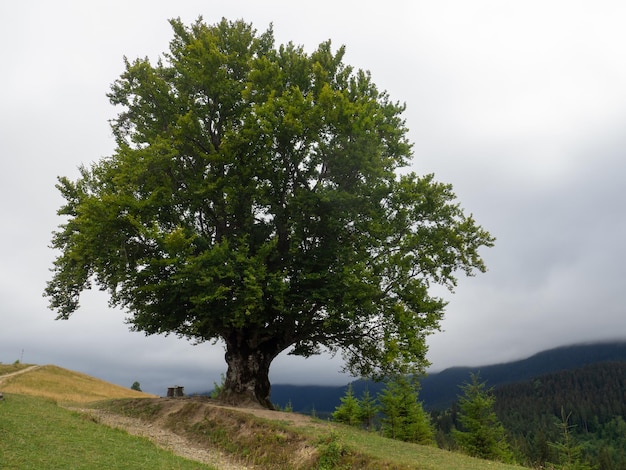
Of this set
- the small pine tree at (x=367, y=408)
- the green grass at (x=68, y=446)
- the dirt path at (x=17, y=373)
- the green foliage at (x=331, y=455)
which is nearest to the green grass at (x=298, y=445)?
the green foliage at (x=331, y=455)

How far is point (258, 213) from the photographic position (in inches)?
1089

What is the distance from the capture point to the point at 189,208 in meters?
27.3

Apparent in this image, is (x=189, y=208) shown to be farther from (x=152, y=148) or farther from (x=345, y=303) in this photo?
(x=345, y=303)

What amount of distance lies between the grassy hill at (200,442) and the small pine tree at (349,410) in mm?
32433

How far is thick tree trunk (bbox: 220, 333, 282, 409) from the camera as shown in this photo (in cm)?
2625

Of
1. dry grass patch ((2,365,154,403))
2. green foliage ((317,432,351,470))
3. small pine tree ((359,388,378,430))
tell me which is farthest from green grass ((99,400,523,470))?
small pine tree ((359,388,378,430))

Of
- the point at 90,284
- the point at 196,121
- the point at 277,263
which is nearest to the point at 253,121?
the point at 196,121

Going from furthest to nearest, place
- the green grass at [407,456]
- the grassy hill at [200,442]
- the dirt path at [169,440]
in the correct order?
1. the dirt path at [169,440]
2. the green grass at [407,456]
3. the grassy hill at [200,442]

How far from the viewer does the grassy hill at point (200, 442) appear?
14031 millimetres

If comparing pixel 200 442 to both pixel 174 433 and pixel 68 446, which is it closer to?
pixel 174 433

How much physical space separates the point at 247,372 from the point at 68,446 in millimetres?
12838

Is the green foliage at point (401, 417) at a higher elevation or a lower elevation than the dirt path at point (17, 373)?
lower

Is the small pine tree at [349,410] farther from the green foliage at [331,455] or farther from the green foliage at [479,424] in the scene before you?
the green foliage at [331,455]

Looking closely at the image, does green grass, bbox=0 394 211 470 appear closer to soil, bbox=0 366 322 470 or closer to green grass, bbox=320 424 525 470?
soil, bbox=0 366 322 470
